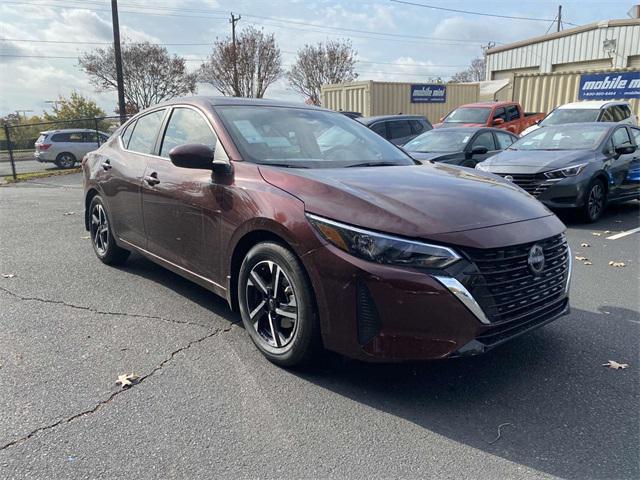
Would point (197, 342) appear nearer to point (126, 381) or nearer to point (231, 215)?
point (126, 381)

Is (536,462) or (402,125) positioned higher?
(402,125)

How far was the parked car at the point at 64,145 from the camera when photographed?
21219mm

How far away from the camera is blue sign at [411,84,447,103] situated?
2112 cm

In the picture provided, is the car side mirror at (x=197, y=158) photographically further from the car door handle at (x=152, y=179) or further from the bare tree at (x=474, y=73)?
the bare tree at (x=474, y=73)

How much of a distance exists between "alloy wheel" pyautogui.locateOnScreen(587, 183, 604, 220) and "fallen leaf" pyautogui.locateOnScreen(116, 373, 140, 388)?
7.19 m

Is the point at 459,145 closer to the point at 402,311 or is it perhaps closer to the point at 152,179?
the point at 152,179

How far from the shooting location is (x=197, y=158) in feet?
11.2

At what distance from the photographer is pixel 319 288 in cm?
280

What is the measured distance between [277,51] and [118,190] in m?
36.5

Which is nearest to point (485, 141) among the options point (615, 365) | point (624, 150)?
point (624, 150)

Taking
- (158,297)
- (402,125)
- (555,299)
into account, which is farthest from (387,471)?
(402,125)

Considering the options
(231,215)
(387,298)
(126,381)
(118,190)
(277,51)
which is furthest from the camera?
(277,51)

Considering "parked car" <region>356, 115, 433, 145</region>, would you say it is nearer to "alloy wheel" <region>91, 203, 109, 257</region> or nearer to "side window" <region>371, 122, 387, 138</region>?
"side window" <region>371, 122, 387, 138</region>

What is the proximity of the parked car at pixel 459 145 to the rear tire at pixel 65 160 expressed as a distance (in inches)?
651
